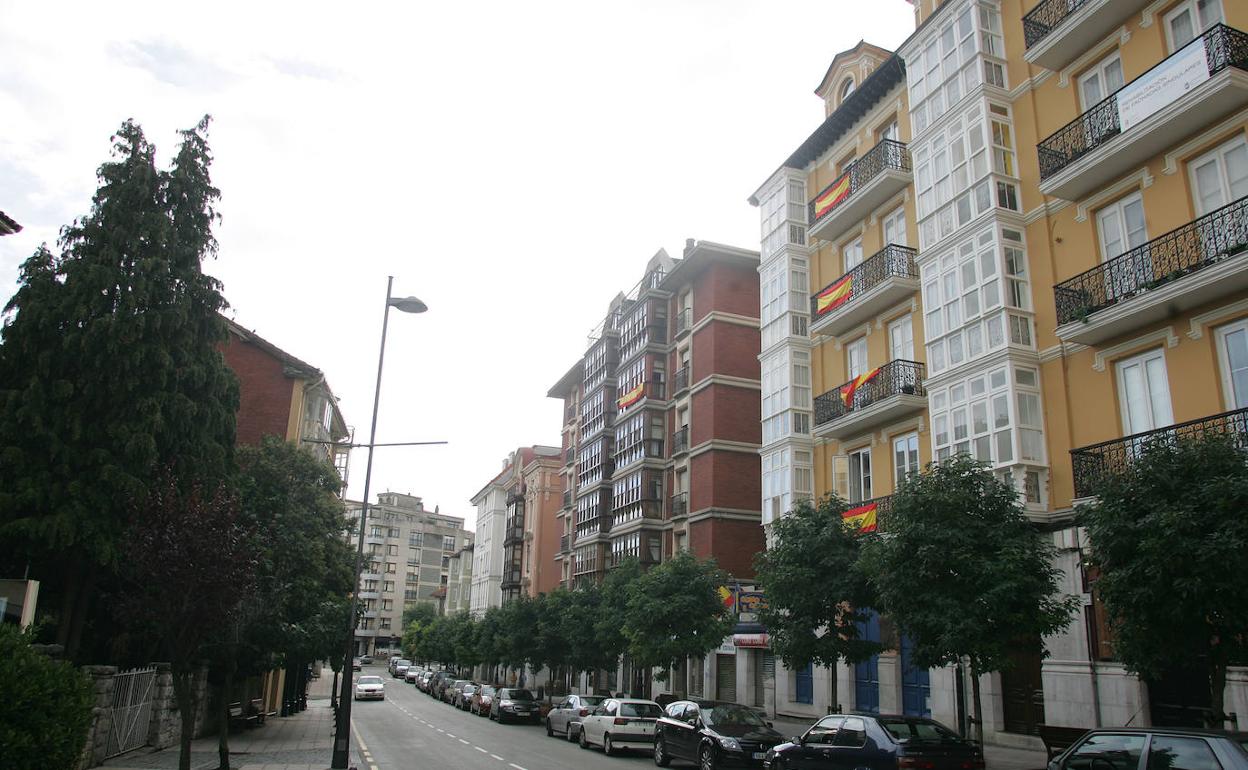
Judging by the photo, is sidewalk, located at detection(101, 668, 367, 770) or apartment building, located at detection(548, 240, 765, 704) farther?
apartment building, located at detection(548, 240, 765, 704)

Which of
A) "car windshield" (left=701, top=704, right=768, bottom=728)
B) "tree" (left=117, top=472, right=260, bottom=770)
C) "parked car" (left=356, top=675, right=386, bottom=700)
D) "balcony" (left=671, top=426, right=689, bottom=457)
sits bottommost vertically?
"parked car" (left=356, top=675, right=386, bottom=700)

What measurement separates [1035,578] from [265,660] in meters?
22.1

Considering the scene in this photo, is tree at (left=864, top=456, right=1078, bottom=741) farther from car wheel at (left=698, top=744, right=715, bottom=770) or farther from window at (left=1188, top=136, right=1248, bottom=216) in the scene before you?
window at (left=1188, top=136, right=1248, bottom=216)

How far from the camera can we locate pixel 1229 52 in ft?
51.3

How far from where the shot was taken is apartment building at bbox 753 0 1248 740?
16234 millimetres

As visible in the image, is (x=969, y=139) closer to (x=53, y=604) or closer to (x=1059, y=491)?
(x=1059, y=491)

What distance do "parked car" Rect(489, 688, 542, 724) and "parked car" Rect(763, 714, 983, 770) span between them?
2432 cm

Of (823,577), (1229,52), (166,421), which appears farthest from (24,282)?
(1229,52)

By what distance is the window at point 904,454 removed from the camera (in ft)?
78.0

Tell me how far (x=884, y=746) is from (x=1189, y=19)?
50.3 ft

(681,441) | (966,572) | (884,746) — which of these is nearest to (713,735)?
(884,746)

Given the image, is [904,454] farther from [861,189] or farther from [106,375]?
[106,375]

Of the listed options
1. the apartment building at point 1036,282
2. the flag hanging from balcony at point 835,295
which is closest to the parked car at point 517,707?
the apartment building at point 1036,282

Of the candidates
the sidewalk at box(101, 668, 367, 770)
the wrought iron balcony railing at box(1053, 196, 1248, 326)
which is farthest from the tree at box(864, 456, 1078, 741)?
the sidewalk at box(101, 668, 367, 770)
